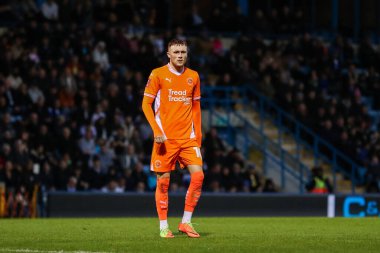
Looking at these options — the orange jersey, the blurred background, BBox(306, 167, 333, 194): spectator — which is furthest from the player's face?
BBox(306, 167, 333, 194): spectator

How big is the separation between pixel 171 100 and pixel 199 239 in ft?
5.21

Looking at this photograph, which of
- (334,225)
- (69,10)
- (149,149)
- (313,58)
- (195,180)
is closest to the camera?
(195,180)

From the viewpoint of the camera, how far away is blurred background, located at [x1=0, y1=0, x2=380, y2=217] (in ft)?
73.3

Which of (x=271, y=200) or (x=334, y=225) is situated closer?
(x=334, y=225)

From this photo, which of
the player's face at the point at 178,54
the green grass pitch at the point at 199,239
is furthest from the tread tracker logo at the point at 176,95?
the green grass pitch at the point at 199,239

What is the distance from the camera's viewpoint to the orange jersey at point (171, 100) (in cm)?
1204

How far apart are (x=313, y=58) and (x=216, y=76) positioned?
3393 millimetres

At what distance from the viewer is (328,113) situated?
27516 mm

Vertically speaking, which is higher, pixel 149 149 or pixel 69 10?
pixel 69 10

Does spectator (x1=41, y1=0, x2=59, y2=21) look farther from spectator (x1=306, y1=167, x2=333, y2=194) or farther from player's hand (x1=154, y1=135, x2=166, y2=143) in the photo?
player's hand (x1=154, y1=135, x2=166, y2=143)

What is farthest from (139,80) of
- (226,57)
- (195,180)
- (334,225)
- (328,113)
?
(195,180)

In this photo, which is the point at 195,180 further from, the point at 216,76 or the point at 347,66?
the point at 347,66

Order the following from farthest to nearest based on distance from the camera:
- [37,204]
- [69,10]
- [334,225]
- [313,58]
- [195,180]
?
[313,58] → [69,10] → [37,204] → [334,225] → [195,180]

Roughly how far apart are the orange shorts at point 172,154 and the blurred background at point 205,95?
9.01m
